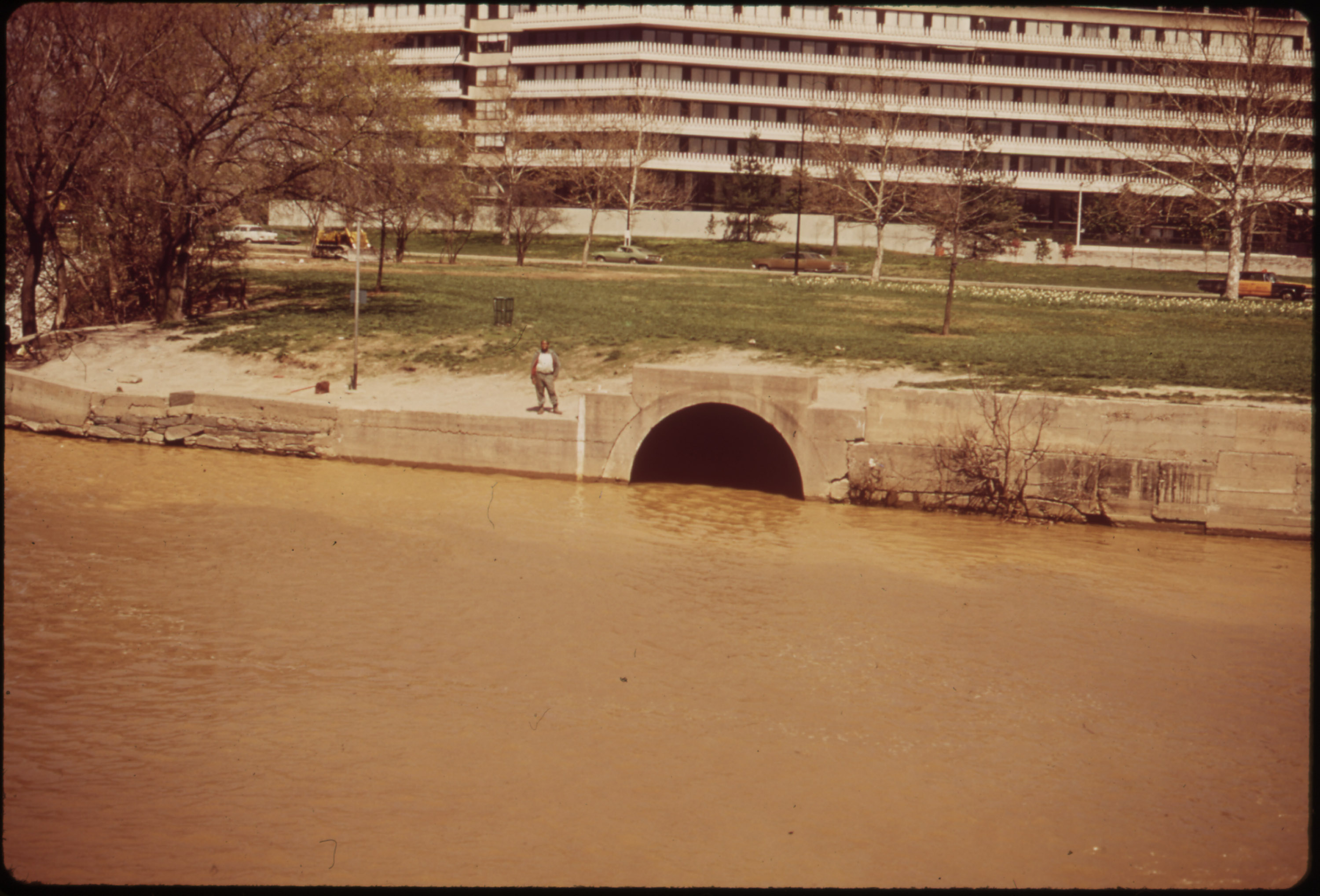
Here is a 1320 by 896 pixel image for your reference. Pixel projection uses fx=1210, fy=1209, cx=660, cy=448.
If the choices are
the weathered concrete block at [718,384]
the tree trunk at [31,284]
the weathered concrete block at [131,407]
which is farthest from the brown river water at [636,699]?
the tree trunk at [31,284]

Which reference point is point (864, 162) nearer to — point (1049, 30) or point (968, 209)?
point (968, 209)

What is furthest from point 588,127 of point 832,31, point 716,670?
point 716,670

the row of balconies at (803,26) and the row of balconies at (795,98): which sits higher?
the row of balconies at (803,26)

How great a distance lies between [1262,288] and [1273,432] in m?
41.6

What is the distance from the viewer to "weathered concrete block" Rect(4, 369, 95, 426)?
2520cm

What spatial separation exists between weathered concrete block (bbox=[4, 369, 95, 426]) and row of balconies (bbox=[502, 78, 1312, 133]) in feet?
193

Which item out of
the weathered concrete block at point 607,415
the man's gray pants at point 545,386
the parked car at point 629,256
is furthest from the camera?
the parked car at point 629,256

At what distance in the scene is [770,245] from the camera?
77188mm

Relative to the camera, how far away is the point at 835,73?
279ft

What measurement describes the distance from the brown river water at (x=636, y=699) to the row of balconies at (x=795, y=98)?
65.8m

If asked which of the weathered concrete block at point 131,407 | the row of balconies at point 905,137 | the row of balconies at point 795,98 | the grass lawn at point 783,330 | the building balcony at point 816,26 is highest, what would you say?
the building balcony at point 816,26

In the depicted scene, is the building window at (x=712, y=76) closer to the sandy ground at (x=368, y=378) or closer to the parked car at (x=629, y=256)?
the parked car at (x=629, y=256)

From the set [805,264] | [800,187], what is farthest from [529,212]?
[805,264]

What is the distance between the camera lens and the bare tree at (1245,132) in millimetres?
44656
